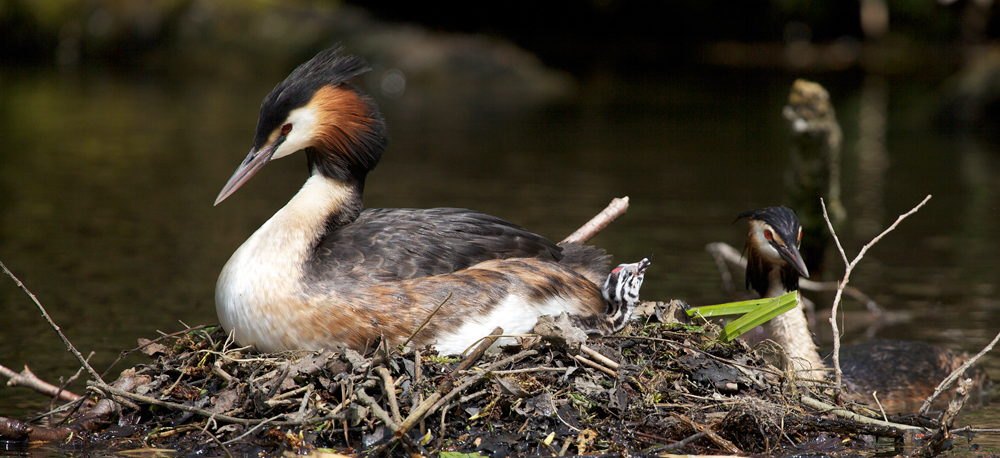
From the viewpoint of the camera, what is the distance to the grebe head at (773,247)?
21.3 feet

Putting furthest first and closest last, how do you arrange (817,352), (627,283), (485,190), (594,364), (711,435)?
(485,190), (817,352), (627,283), (594,364), (711,435)

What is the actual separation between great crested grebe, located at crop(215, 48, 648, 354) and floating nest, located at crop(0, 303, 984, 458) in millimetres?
191

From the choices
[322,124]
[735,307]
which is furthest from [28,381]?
[735,307]

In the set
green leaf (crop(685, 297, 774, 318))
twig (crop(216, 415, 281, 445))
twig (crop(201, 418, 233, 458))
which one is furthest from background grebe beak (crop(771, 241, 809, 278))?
twig (crop(201, 418, 233, 458))

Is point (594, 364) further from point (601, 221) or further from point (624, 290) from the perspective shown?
point (601, 221)

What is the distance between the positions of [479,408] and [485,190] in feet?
33.9

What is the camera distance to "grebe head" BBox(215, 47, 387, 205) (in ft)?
18.8

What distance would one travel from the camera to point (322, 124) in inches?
229

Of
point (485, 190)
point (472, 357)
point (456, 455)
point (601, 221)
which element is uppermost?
point (601, 221)

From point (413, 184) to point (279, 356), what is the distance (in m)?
10.6

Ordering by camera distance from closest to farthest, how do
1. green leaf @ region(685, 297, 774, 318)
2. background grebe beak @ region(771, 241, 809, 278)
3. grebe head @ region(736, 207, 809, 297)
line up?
1. green leaf @ region(685, 297, 774, 318)
2. background grebe beak @ region(771, 241, 809, 278)
3. grebe head @ region(736, 207, 809, 297)

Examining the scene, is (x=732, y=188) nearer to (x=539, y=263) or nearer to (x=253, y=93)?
(x=539, y=263)

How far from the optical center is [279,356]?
5430mm

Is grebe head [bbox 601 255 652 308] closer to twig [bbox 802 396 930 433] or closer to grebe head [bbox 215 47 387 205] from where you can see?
twig [bbox 802 396 930 433]
